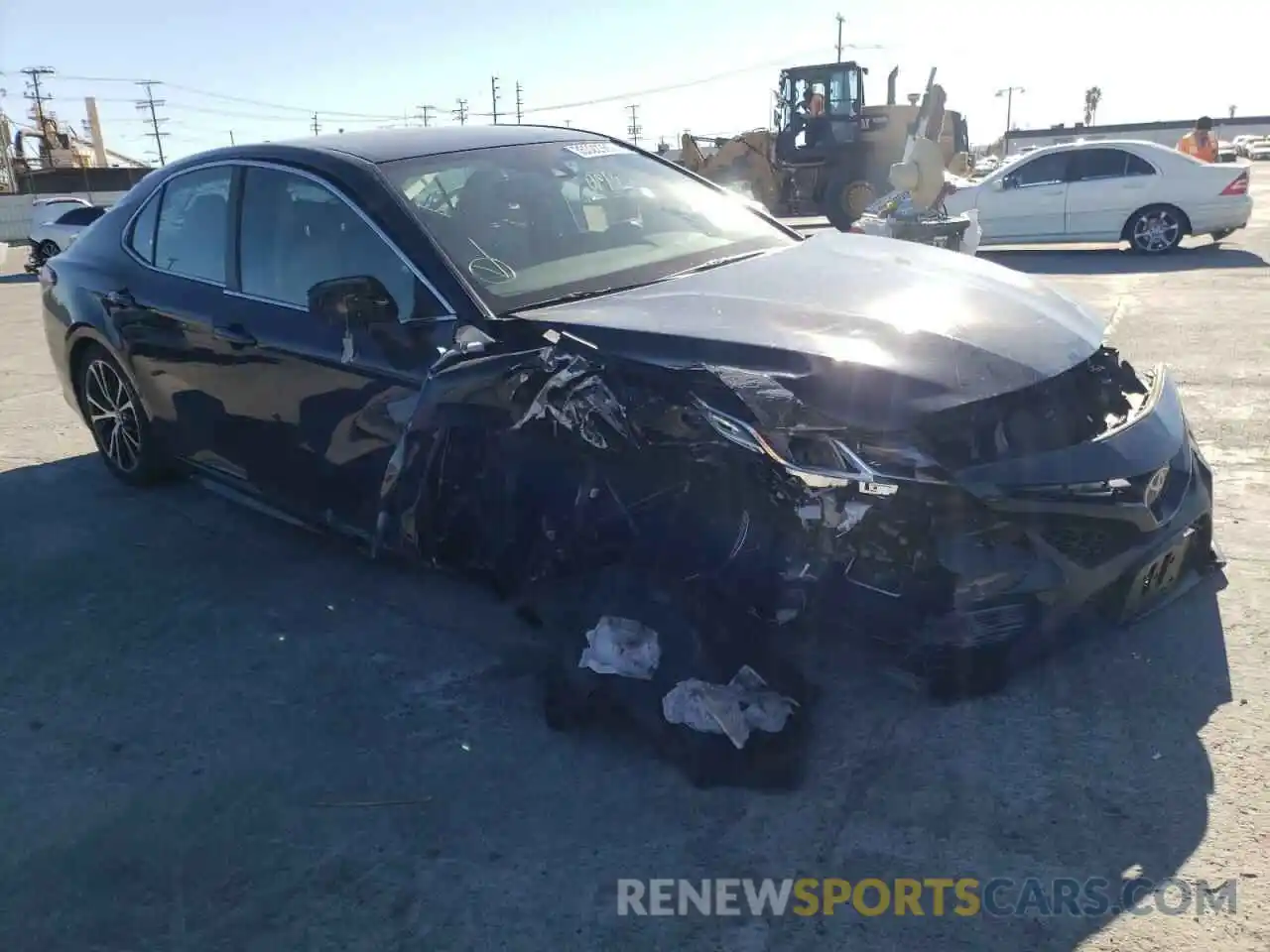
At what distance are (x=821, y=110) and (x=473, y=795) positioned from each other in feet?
58.1

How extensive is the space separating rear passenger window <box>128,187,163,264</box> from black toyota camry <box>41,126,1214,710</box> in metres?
0.48

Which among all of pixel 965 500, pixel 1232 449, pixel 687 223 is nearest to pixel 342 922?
pixel 965 500

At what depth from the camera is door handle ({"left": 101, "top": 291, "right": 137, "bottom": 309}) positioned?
4.59 m

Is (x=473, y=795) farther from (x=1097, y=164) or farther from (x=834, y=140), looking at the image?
(x=834, y=140)

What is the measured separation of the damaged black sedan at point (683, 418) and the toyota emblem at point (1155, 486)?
12 millimetres

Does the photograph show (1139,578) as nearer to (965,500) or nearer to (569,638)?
(965,500)

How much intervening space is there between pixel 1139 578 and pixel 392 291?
2.49 m

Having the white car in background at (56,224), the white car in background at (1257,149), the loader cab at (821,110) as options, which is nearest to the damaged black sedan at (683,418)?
the loader cab at (821,110)

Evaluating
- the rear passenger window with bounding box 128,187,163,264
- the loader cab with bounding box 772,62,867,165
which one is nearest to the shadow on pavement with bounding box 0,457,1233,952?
the rear passenger window with bounding box 128,187,163,264

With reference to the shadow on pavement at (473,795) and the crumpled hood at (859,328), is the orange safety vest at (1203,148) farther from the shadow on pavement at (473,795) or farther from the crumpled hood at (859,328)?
the shadow on pavement at (473,795)

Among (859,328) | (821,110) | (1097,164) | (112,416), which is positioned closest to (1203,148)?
(1097,164)

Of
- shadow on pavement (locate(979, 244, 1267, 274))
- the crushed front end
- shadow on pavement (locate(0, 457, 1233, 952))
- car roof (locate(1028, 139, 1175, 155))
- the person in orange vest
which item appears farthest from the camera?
the person in orange vest

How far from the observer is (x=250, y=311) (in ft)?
12.8

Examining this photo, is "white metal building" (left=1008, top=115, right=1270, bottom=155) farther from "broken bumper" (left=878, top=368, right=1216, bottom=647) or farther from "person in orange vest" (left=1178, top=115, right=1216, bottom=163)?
"broken bumper" (left=878, top=368, right=1216, bottom=647)
